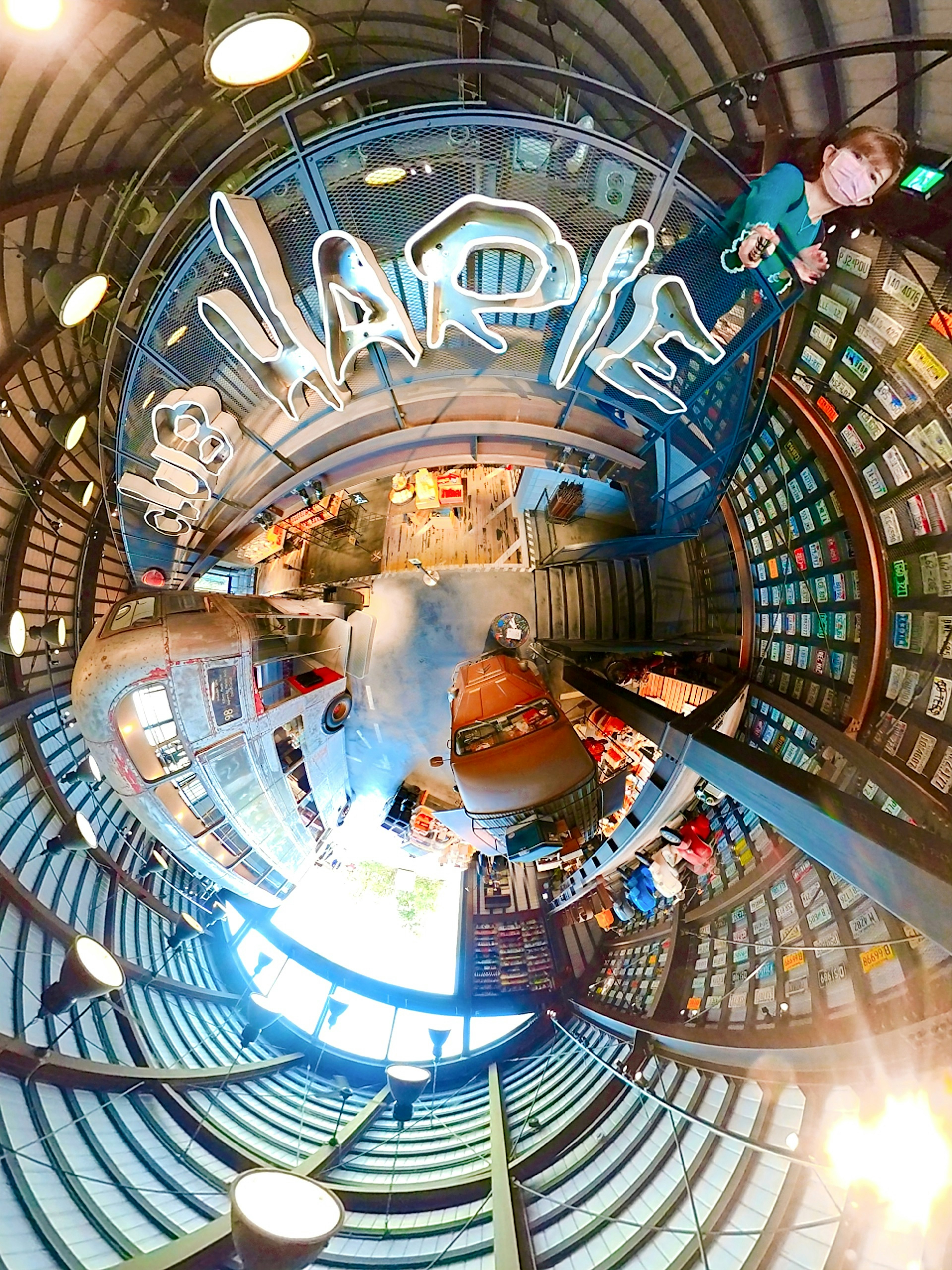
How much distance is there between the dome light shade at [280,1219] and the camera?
2.32 meters

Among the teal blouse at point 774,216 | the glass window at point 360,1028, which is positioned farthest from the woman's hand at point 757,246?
the glass window at point 360,1028

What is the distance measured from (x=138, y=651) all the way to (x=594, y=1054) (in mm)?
6407

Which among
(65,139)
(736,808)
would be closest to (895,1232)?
(736,808)

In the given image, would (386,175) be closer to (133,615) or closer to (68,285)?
(68,285)

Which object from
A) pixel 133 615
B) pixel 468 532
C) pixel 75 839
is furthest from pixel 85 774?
pixel 468 532

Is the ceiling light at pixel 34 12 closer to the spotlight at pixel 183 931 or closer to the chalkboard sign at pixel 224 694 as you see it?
the chalkboard sign at pixel 224 694

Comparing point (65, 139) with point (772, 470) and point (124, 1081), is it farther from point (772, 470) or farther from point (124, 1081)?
point (124, 1081)

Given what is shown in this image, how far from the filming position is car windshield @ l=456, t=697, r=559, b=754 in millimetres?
5484

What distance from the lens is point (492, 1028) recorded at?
7816mm

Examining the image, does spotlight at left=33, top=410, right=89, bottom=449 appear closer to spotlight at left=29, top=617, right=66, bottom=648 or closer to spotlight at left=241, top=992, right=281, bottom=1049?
spotlight at left=29, top=617, right=66, bottom=648

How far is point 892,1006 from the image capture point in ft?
11.1

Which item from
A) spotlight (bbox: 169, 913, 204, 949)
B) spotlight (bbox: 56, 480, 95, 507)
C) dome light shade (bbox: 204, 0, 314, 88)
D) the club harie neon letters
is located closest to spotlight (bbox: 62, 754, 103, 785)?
spotlight (bbox: 169, 913, 204, 949)

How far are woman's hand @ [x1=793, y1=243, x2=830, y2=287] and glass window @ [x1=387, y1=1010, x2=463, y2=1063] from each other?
31.6 feet

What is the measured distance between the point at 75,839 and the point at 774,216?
270 inches
